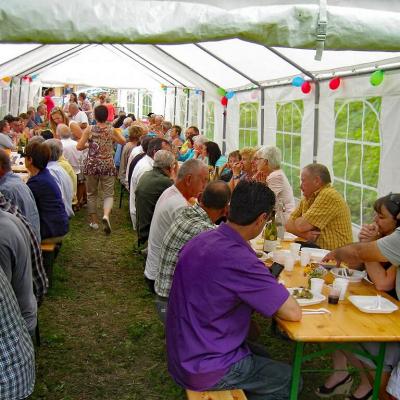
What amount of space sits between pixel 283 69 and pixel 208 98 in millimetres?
4883

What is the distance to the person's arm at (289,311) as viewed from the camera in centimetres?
238

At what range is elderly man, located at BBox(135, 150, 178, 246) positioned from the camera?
5.02m

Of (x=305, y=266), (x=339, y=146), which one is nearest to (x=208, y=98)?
(x=339, y=146)

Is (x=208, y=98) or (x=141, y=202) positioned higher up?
(x=208, y=98)

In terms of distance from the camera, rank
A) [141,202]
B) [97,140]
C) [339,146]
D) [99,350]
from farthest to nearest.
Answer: [97,140] < [339,146] < [141,202] < [99,350]

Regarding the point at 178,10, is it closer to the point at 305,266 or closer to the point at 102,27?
the point at 102,27

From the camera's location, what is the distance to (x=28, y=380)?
230 centimetres

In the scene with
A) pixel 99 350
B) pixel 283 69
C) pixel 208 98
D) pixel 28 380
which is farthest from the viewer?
pixel 208 98

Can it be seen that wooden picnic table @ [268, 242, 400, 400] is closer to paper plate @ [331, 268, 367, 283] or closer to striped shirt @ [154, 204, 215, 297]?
paper plate @ [331, 268, 367, 283]

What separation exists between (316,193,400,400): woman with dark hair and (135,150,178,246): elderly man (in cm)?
219

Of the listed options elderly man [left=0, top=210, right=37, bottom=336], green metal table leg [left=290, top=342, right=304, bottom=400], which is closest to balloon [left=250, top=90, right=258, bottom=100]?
elderly man [left=0, top=210, right=37, bottom=336]

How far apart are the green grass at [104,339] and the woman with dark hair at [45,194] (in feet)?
2.15

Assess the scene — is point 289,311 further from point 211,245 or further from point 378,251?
point 378,251

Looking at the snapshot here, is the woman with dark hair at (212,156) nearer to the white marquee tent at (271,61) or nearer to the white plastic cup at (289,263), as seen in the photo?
the white marquee tent at (271,61)
